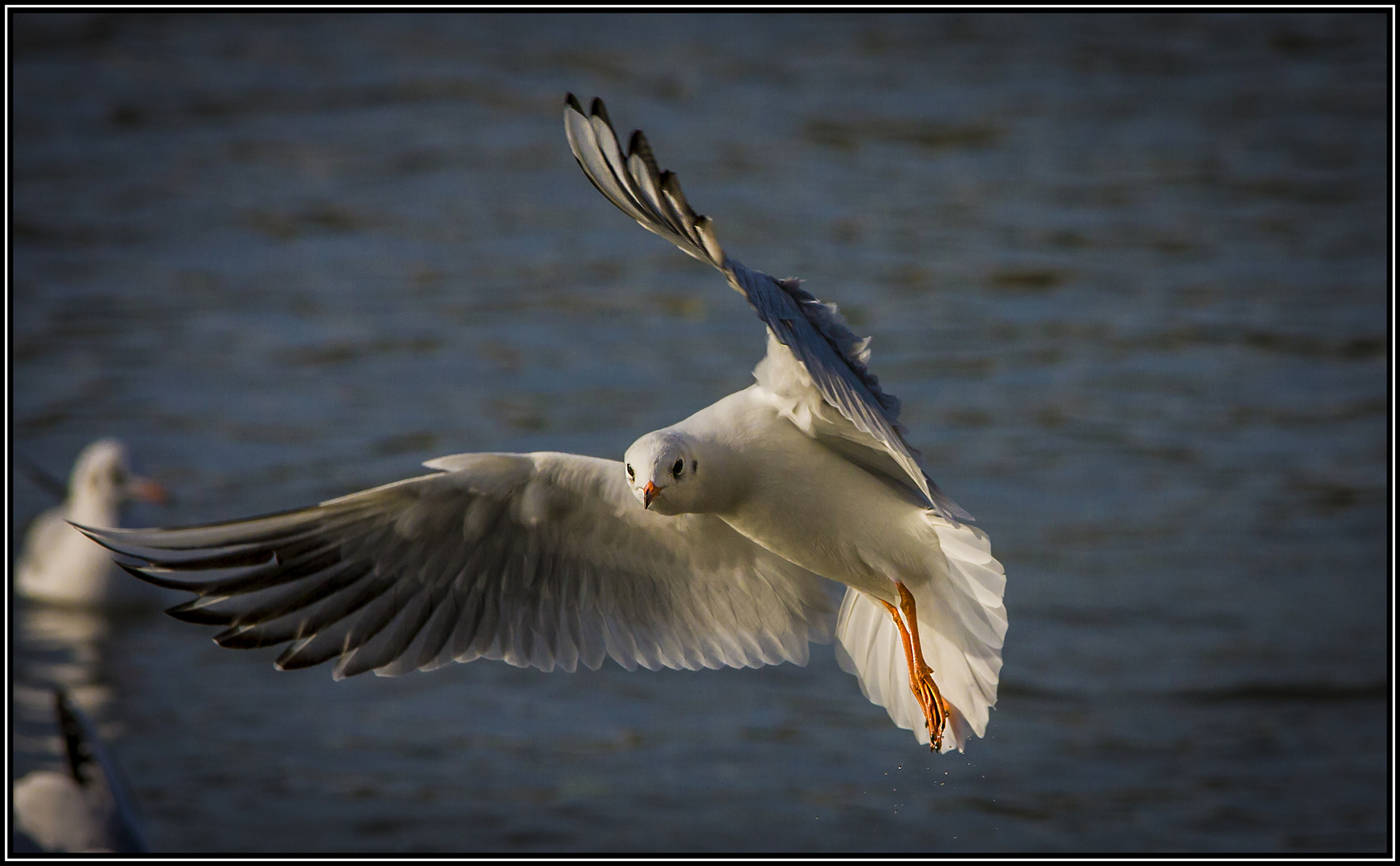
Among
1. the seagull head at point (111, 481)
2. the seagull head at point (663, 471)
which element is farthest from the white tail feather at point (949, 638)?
the seagull head at point (111, 481)

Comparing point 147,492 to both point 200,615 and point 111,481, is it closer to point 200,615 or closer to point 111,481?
point 111,481

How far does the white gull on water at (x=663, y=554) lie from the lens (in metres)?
3.40

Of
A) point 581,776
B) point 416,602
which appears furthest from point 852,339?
point 581,776

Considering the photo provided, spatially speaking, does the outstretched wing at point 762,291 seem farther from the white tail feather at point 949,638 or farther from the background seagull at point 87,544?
the background seagull at point 87,544

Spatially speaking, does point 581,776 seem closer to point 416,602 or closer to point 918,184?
point 416,602

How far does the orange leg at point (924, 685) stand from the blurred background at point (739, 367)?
217 cm

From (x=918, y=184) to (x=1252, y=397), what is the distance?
132 inches

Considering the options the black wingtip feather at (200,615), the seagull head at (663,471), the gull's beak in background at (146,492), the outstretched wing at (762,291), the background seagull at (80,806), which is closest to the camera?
the outstretched wing at (762,291)

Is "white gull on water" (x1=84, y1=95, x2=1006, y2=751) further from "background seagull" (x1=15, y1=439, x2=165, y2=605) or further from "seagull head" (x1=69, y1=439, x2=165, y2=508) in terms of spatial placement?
"seagull head" (x1=69, y1=439, x2=165, y2=508)

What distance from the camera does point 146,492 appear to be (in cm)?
788

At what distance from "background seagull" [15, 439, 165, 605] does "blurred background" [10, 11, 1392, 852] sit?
5.1 inches

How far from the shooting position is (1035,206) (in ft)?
37.3

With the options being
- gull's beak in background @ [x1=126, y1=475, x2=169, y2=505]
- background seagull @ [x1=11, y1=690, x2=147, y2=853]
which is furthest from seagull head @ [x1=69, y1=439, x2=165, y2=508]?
background seagull @ [x1=11, y1=690, x2=147, y2=853]

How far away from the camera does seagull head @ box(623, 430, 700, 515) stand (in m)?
3.40
